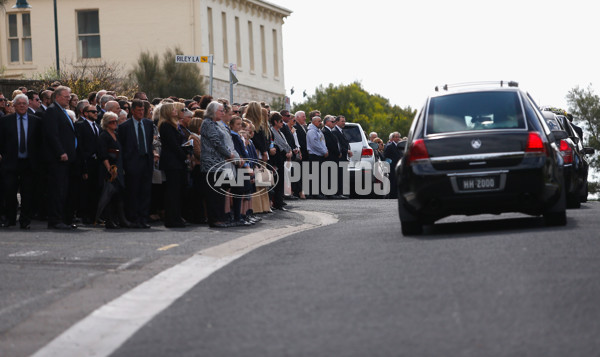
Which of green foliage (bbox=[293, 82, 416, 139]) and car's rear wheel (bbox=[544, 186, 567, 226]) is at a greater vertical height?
green foliage (bbox=[293, 82, 416, 139])

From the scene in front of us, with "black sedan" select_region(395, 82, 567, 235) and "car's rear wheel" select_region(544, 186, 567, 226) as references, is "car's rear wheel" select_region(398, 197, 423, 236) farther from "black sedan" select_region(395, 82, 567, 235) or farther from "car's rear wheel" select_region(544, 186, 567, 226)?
"car's rear wheel" select_region(544, 186, 567, 226)

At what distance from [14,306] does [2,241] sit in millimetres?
5412

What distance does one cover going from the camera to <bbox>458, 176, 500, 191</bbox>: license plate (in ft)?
44.4

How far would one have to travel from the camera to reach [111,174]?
17375mm

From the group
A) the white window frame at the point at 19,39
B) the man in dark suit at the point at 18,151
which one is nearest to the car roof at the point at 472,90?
the man in dark suit at the point at 18,151

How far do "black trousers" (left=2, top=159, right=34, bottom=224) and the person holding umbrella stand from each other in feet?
3.25

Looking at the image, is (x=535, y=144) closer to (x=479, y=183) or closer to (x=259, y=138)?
(x=479, y=183)

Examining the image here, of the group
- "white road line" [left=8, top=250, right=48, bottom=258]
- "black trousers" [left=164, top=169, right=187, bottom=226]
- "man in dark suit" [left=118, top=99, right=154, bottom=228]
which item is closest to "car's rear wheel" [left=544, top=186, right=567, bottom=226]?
"white road line" [left=8, top=250, right=48, bottom=258]

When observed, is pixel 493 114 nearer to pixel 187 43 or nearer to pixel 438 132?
pixel 438 132

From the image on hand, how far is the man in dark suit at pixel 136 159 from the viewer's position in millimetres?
17547

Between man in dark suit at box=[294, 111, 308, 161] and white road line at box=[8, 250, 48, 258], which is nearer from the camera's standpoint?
white road line at box=[8, 250, 48, 258]

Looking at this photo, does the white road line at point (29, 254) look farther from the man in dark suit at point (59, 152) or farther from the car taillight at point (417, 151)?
the car taillight at point (417, 151)

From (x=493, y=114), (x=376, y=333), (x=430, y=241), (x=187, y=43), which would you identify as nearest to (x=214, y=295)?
(x=376, y=333)

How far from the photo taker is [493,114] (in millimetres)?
14016
